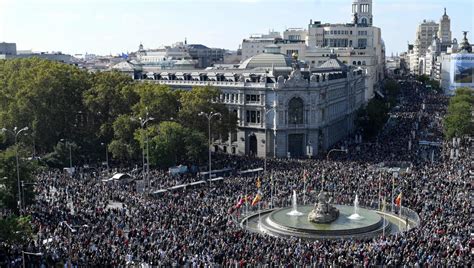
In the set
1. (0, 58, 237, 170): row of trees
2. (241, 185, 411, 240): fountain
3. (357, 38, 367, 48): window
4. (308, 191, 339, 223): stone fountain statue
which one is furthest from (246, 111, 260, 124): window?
(357, 38, 367, 48): window

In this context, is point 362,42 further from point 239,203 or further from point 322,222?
point 322,222

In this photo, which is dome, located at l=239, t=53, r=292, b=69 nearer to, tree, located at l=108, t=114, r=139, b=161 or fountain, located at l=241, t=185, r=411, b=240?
tree, located at l=108, t=114, r=139, b=161

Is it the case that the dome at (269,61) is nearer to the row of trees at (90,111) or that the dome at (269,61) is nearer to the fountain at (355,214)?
the row of trees at (90,111)

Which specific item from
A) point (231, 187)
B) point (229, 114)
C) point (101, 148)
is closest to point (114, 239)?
point (231, 187)

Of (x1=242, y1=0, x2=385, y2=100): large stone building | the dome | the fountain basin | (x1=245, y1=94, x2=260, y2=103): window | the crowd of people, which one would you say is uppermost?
(x1=242, y1=0, x2=385, y2=100): large stone building

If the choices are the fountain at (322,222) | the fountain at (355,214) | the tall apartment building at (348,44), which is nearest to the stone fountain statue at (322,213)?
the fountain at (322,222)

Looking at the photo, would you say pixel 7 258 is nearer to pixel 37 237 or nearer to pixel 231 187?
pixel 37 237

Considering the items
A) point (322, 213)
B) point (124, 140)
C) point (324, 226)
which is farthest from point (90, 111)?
point (324, 226)
